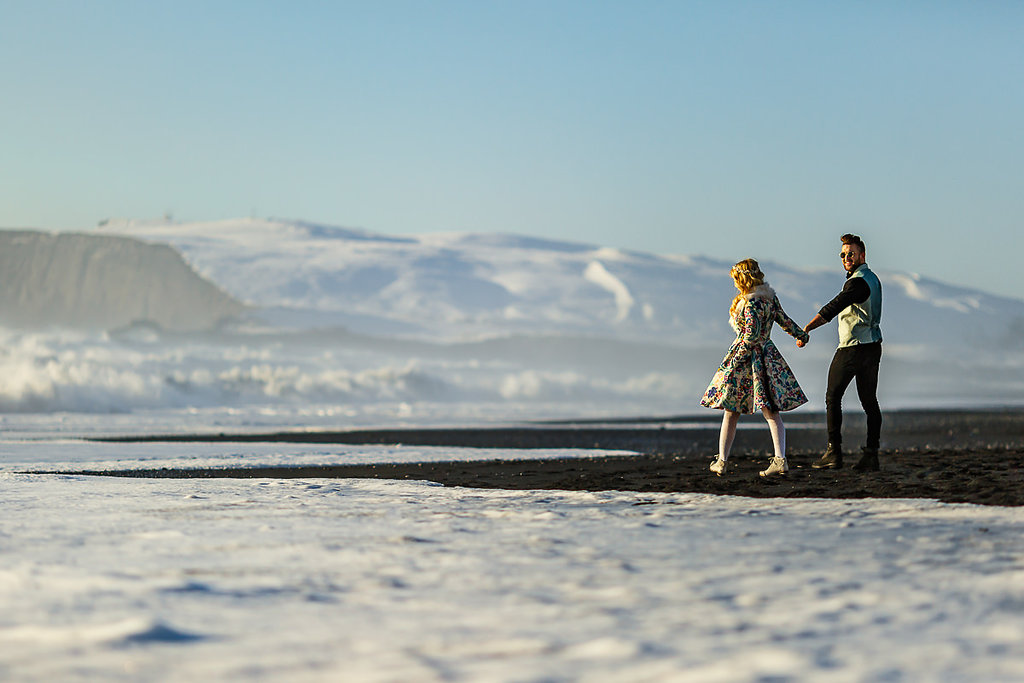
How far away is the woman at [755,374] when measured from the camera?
27.2 feet

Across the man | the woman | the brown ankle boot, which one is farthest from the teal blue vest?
the brown ankle boot

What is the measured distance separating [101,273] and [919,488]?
69705mm

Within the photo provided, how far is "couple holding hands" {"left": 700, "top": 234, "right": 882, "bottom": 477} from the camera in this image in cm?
831

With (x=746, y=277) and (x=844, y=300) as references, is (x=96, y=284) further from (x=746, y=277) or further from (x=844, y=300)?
(x=844, y=300)

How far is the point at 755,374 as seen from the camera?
27.4ft

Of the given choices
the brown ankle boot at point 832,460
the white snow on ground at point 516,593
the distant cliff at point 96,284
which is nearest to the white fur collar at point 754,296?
the brown ankle boot at point 832,460

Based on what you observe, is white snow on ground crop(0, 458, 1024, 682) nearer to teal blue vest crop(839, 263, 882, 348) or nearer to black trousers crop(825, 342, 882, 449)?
black trousers crop(825, 342, 882, 449)

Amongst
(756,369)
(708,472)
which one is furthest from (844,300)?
(708,472)

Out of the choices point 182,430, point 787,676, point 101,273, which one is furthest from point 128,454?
point 101,273

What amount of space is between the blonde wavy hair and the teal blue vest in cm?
76

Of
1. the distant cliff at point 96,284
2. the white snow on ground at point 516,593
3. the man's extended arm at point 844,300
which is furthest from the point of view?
the distant cliff at point 96,284

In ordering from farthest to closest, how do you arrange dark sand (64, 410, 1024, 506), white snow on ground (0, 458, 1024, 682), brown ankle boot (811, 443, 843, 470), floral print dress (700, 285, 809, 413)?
brown ankle boot (811, 443, 843, 470) < floral print dress (700, 285, 809, 413) < dark sand (64, 410, 1024, 506) < white snow on ground (0, 458, 1024, 682)

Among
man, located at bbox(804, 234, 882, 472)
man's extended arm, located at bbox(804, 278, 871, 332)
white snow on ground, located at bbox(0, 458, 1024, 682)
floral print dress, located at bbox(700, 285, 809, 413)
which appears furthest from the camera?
man, located at bbox(804, 234, 882, 472)

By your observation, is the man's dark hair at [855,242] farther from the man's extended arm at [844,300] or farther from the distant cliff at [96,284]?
the distant cliff at [96,284]
